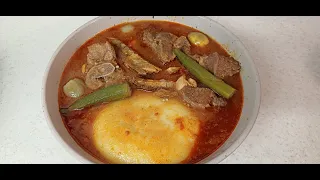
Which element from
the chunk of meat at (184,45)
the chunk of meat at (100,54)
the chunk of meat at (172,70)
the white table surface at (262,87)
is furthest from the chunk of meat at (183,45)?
the white table surface at (262,87)

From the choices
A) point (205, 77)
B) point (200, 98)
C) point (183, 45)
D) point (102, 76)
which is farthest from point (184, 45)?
point (102, 76)

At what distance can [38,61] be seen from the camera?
2279mm

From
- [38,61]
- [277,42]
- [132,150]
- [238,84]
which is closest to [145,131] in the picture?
[132,150]

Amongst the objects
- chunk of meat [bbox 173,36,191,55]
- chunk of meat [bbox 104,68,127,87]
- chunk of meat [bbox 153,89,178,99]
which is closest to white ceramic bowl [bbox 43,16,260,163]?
chunk of meat [bbox 173,36,191,55]

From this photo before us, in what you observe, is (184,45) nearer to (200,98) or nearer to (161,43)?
(161,43)

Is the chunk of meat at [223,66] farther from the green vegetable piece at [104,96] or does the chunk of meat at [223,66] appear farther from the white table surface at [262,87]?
the green vegetable piece at [104,96]

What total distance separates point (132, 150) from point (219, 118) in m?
0.46

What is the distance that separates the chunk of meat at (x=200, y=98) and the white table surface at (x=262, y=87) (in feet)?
0.92

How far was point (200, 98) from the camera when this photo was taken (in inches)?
73.3

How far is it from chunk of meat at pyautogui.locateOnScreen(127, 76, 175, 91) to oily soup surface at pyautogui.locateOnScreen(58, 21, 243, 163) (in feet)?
0.13

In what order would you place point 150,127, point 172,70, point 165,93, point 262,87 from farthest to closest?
point 262,87, point 172,70, point 165,93, point 150,127

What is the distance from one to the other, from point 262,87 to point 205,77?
16.0 inches

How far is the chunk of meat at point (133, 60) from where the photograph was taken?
2.01 m

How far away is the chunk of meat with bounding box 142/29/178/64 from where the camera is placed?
2.08 m
